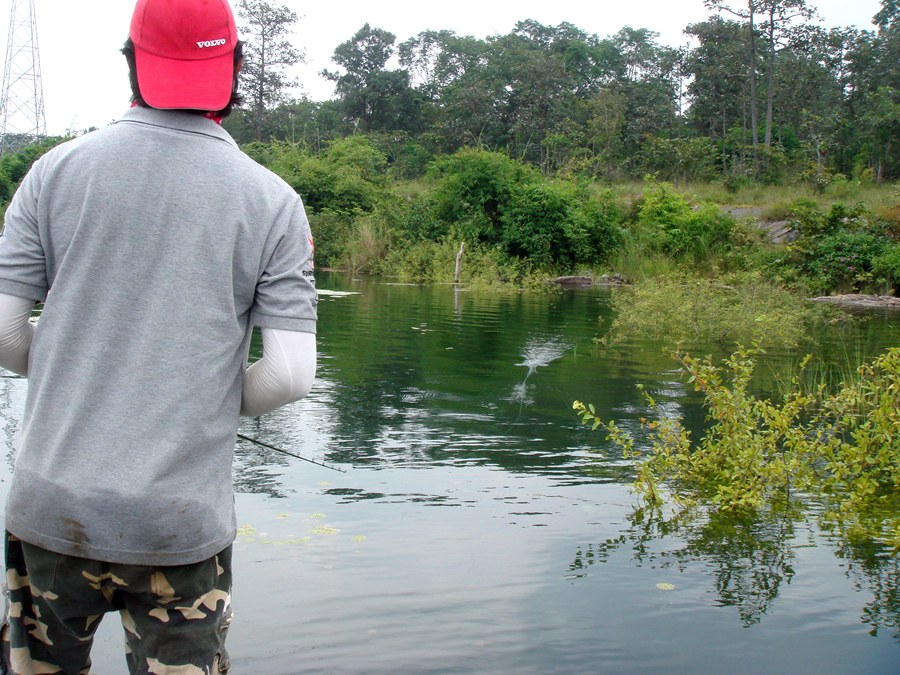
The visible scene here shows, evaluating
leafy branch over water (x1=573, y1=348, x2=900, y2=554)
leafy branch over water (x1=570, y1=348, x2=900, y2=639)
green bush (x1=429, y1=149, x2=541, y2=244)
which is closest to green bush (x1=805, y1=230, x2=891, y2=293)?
green bush (x1=429, y1=149, x2=541, y2=244)

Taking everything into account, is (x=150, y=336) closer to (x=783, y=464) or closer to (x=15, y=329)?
(x=15, y=329)

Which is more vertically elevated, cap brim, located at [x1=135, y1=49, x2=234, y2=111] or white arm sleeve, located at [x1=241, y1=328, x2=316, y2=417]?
cap brim, located at [x1=135, y1=49, x2=234, y2=111]

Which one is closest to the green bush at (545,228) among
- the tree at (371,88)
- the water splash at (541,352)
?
the water splash at (541,352)

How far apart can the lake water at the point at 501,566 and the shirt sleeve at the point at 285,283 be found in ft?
6.99

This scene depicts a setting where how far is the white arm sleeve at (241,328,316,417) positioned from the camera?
1.80 metres

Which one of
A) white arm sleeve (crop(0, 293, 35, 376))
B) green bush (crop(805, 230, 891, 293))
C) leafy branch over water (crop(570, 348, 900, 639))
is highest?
white arm sleeve (crop(0, 293, 35, 376))

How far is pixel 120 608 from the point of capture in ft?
5.92

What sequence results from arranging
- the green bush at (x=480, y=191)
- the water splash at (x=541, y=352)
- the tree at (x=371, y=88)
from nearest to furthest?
the water splash at (x=541, y=352)
the green bush at (x=480, y=191)
the tree at (x=371, y=88)

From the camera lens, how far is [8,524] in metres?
1.79

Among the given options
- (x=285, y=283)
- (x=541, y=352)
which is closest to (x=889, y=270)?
(x=541, y=352)

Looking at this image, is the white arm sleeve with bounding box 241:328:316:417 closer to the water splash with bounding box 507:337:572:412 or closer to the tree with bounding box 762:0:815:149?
the water splash with bounding box 507:337:572:412

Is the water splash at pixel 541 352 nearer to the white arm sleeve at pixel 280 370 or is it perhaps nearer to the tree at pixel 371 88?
the white arm sleeve at pixel 280 370

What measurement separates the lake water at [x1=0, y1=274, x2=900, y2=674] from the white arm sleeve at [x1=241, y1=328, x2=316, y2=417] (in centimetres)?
201

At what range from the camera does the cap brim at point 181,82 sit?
5.79 ft
